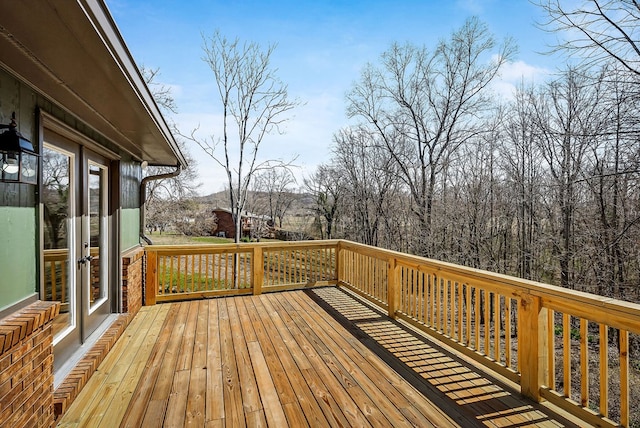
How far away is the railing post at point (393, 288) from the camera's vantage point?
4.25m

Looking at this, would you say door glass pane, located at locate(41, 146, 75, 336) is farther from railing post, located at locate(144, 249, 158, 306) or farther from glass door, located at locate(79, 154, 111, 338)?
railing post, located at locate(144, 249, 158, 306)

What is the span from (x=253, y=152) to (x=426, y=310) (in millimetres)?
7196

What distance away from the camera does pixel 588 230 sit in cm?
771

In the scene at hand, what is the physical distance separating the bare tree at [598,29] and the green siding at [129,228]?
22.2 ft

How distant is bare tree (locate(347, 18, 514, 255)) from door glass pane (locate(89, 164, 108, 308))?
919 cm

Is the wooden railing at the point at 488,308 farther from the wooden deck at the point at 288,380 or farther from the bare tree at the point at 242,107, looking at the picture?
the bare tree at the point at 242,107

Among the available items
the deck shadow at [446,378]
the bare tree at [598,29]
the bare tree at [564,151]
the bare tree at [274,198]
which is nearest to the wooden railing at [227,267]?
the deck shadow at [446,378]

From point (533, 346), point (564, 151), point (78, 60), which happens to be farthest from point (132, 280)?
point (564, 151)

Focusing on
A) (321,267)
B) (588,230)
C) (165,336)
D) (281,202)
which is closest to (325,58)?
(321,267)

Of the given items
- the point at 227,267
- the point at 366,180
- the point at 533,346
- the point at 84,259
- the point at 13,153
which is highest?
the point at 366,180

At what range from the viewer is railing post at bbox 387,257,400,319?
14.0ft

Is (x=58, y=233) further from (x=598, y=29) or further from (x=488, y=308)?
(x=598, y=29)

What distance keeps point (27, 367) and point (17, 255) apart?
0.65 metres

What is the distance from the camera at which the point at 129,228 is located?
176 inches
